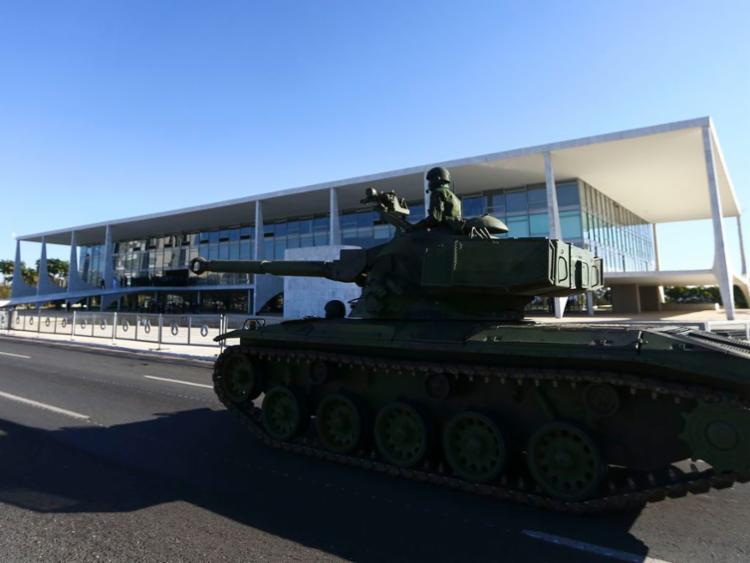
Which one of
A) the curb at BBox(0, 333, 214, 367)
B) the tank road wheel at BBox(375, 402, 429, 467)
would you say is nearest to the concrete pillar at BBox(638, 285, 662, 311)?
the curb at BBox(0, 333, 214, 367)

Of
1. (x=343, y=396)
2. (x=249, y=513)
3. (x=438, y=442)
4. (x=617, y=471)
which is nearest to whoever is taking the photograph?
(x=249, y=513)

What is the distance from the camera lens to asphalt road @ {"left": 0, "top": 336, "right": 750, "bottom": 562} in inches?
145

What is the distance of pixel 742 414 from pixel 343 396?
4.15 metres

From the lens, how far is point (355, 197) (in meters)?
39.2

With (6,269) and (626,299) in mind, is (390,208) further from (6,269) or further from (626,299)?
(6,269)

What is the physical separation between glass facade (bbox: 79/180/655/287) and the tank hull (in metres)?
14.7

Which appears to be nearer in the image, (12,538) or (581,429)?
(12,538)

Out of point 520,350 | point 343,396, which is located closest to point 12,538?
point 343,396

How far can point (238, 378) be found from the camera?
285 inches

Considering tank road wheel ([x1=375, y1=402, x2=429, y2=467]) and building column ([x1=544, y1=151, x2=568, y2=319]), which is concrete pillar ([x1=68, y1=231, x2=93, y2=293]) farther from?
tank road wheel ([x1=375, y1=402, x2=429, y2=467])

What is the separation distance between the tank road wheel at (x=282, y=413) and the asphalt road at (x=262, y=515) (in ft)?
1.13

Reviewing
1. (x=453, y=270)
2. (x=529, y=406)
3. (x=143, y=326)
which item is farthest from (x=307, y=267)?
(x=143, y=326)

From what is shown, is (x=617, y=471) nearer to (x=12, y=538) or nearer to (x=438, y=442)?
(x=438, y=442)

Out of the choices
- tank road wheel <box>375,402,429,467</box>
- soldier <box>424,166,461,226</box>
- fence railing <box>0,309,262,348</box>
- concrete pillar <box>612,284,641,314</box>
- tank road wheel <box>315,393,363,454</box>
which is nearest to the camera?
tank road wheel <box>375,402,429,467</box>
